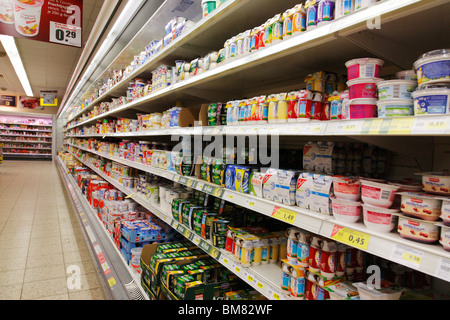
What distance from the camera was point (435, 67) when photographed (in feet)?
2.43

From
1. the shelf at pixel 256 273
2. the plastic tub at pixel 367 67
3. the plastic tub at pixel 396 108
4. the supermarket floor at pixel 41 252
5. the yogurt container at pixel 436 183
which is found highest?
the plastic tub at pixel 367 67

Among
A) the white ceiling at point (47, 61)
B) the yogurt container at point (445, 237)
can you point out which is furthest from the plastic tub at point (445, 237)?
the white ceiling at point (47, 61)

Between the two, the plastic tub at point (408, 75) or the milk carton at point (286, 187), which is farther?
the milk carton at point (286, 187)

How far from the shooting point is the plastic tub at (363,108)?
0.89m

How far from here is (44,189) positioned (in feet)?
25.0

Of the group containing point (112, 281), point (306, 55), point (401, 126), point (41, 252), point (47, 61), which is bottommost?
point (41, 252)

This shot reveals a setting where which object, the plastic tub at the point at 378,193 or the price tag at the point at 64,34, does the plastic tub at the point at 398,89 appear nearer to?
the plastic tub at the point at 378,193

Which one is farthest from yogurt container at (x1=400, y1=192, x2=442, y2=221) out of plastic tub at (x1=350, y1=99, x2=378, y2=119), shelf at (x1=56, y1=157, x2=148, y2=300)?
shelf at (x1=56, y1=157, x2=148, y2=300)

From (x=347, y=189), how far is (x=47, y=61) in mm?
10764

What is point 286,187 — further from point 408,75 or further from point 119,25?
point 119,25

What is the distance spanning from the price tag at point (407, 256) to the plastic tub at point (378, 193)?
0.47 feet

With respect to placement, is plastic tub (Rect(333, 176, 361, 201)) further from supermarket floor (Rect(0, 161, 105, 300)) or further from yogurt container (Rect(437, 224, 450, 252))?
supermarket floor (Rect(0, 161, 105, 300))

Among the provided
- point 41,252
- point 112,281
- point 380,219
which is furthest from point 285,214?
point 41,252

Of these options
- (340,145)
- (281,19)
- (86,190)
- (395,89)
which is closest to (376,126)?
(395,89)
